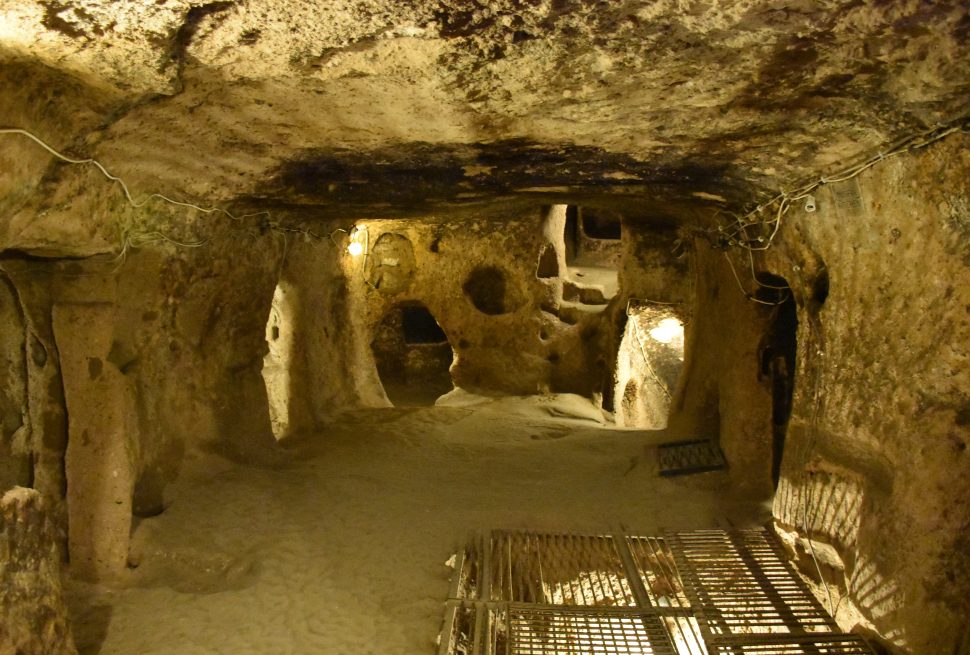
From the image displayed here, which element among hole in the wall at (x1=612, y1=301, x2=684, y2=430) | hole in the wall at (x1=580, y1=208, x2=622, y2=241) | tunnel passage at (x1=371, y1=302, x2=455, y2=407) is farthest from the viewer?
hole in the wall at (x1=580, y1=208, x2=622, y2=241)

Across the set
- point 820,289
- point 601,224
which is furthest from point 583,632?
point 601,224

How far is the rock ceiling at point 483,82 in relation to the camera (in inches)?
78.7

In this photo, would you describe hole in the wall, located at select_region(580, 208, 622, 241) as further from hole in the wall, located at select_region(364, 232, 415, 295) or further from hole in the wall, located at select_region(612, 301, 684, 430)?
hole in the wall, located at select_region(364, 232, 415, 295)

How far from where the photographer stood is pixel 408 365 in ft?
48.7

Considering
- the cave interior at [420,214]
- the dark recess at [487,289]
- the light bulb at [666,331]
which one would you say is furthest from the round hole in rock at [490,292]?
the cave interior at [420,214]

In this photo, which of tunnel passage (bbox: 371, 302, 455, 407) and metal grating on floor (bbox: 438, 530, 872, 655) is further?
tunnel passage (bbox: 371, 302, 455, 407)

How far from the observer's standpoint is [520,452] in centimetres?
659

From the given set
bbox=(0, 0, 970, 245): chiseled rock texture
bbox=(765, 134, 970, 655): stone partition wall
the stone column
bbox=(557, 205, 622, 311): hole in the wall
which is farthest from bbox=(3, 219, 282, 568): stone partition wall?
bbox=(557, 205, 622, 311): hole in the wall

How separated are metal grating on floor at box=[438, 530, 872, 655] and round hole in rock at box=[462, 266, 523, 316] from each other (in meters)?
6.71

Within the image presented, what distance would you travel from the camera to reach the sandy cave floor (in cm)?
340

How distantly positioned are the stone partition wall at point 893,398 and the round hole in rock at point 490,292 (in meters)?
7.12

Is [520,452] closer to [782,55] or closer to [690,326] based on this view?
[690,326]

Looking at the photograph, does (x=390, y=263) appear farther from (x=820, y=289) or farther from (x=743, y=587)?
(x=743, y=587)

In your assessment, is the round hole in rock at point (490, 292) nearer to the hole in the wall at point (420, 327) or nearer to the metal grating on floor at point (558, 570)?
the hole in the wall at point (420, 327)
